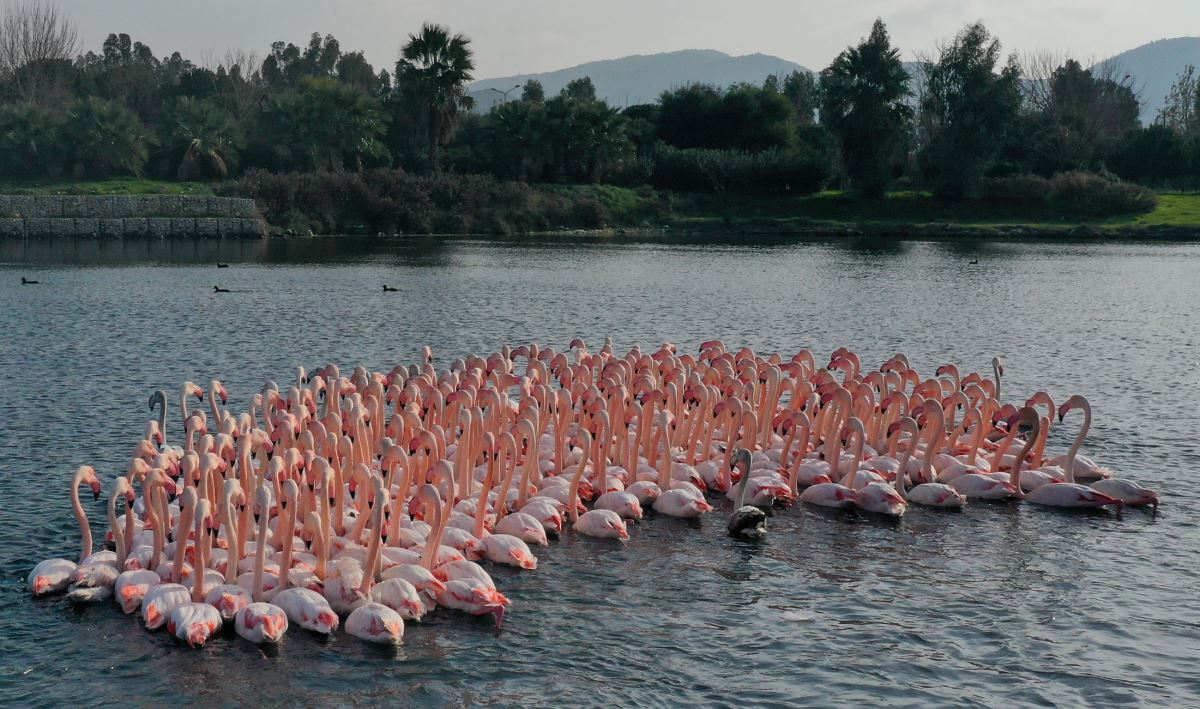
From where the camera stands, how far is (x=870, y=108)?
275 ft

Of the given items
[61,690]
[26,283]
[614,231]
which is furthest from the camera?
[614,231]

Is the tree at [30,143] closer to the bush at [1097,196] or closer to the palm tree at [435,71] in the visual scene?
the palm tree at [435,71]

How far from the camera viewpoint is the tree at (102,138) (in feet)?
244

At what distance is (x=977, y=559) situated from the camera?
1360 centimetres

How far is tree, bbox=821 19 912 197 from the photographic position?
3287 inches

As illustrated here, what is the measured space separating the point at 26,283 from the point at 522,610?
34.4m

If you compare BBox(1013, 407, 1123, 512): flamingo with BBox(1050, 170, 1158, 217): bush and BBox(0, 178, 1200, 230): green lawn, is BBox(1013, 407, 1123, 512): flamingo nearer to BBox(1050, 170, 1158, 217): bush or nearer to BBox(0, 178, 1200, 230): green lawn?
BBox(0, 178, 1200, 230): green lawn

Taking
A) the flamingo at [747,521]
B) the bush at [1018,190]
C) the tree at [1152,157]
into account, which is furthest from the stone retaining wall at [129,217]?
the tree at [1152,157]

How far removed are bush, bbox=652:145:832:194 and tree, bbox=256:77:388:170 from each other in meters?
22.2

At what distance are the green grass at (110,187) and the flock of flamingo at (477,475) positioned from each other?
57.2 metres

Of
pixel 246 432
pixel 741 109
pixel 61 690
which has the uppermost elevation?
pixel 741 109

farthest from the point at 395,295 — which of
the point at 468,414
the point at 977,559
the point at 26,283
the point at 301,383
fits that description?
the point at 977,559

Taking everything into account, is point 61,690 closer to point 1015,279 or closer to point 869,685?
point 869,685

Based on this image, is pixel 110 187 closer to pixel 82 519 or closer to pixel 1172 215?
pixel 1172 215
